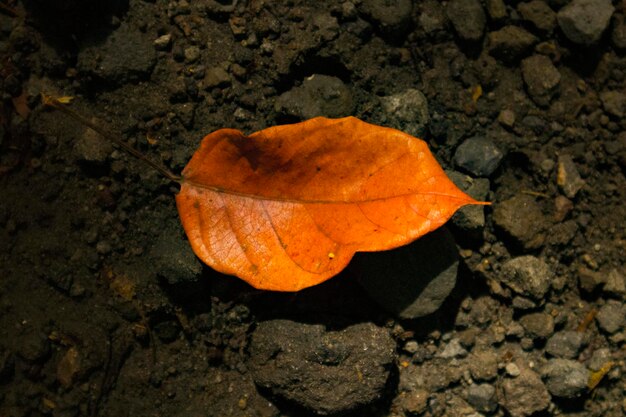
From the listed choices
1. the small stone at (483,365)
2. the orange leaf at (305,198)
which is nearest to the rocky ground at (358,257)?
the small stone at (483,365)

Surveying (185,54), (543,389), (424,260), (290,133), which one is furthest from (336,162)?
(543,389)

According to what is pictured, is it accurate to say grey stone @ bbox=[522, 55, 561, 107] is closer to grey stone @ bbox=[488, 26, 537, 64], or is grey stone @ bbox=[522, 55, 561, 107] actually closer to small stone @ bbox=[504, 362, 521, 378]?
grey stone @ bbox=[488, 26, 537, 64]

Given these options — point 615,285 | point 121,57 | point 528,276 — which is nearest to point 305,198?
point 121,57

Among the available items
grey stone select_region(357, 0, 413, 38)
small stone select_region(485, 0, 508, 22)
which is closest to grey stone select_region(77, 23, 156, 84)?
grey stone select_region(357, 0, 413, 38)

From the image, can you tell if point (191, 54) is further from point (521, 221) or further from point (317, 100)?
point (521, 221)

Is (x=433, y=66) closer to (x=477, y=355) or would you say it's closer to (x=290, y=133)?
(x=290, y=133)

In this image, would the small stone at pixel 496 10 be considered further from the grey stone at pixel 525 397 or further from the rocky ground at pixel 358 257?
the grey stone at pixel 525 397
